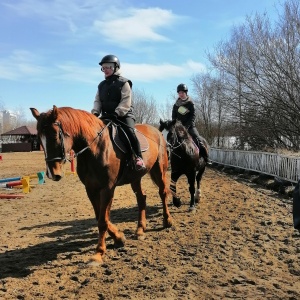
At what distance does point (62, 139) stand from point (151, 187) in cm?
779

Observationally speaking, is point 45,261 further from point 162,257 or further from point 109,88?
point 109,88

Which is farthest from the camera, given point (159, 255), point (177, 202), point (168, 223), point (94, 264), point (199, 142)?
point (199, 142)

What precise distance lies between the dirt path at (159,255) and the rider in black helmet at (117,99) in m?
1.44

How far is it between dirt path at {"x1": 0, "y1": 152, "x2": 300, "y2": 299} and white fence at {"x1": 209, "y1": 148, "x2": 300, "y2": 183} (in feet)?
10.3

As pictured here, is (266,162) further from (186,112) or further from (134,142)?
(134,142)

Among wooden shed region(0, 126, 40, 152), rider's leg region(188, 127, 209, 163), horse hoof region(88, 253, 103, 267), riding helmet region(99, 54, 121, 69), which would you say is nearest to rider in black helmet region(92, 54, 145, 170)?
riding helmet region(99, 54, 121, 69)

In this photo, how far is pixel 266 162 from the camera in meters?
13.3

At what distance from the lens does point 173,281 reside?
12.1 feet

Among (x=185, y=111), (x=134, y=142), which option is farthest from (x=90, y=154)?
(x=185, y=111)

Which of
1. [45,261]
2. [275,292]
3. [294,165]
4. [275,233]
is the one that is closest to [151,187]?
[294,165]

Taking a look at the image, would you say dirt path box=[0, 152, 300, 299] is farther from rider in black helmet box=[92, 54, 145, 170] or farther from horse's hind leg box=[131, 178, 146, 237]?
rider in black helmet box=[92, 54, 145, 170]

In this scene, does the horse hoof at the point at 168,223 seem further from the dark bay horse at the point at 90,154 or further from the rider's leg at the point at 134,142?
the rider's leg at the point at 134,142

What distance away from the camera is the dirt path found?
352 cm

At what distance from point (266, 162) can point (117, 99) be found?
32.1ft
